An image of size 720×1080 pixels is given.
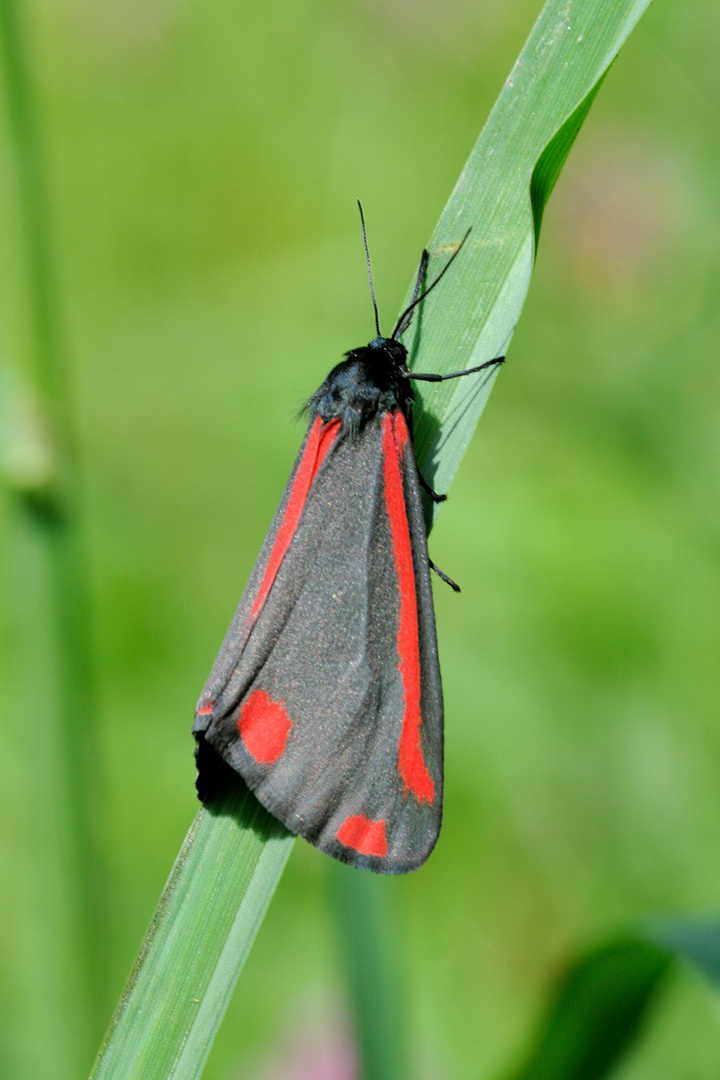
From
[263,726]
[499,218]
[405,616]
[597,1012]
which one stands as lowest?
[597,1012]

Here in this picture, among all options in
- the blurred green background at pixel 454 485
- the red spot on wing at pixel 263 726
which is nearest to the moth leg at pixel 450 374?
the red spot on wing at pixel 263 726

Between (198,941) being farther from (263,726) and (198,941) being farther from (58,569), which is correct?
(58,569)

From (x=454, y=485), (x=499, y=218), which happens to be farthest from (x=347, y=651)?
(x=454, y=485)

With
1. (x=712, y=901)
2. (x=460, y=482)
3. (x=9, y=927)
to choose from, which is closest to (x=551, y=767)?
(x=712, y=901)

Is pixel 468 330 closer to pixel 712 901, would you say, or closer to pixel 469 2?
pixel 712 901

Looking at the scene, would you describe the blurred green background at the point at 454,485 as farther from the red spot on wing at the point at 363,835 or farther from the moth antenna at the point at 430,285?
the moth antenna at the point at 430,285

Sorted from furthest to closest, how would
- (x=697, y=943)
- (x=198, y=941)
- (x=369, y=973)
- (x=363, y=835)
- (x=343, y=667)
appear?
(x=369, y=973) → (x=697, y=943) → (x=343, y=667) → (x=363, y=835) → (x=198, y=941)

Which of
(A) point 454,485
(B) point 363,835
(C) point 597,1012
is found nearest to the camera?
(B) point 363,835

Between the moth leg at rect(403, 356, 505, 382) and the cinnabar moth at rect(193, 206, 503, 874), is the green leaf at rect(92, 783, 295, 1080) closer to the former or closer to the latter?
the cinnabar moth at rect(193, 206, 503, 874)

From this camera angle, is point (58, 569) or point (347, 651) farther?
point (58, 569)
